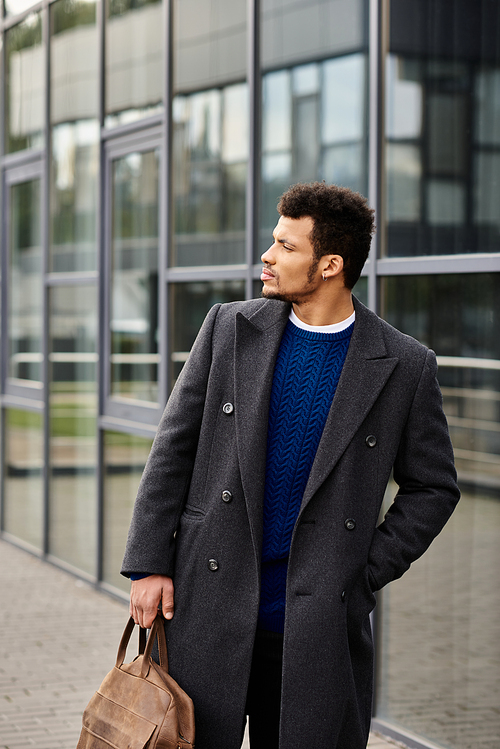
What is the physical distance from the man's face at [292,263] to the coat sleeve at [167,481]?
29cm

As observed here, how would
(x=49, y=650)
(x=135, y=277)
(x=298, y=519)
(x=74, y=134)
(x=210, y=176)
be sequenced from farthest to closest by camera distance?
(x=74, y=134) < (x=135, y=277) < (x=210, y=176) < (x=49, y=650) < (x=298, y=519)

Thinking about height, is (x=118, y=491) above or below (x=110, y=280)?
below

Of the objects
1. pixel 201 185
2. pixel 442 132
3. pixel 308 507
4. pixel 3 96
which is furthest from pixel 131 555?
pixel 3 96

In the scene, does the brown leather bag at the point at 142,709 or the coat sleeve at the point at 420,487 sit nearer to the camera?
the brown leather bag at the point at 142,709

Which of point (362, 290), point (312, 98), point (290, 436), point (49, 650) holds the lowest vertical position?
point (49, 650)

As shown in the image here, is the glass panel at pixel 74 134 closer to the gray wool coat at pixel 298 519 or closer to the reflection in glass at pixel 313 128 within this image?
the reflection in glass at pixel 313 128

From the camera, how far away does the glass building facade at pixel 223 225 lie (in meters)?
4.35

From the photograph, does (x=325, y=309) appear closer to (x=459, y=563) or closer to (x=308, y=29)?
(x=459, y=563)

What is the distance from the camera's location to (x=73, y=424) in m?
8.11

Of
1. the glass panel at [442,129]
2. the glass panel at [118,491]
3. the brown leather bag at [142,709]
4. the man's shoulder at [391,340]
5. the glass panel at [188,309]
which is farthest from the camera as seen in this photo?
the glass panel at [118,491]

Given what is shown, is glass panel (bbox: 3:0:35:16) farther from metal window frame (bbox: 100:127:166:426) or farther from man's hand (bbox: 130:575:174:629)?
man's hand (bbox: 130:575:174:629)

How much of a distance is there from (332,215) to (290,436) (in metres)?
0.58

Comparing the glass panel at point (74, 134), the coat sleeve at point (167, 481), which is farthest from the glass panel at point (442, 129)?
the glass panel at point (74, 134)

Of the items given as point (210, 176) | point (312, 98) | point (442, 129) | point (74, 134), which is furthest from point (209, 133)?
point (442, 129)
